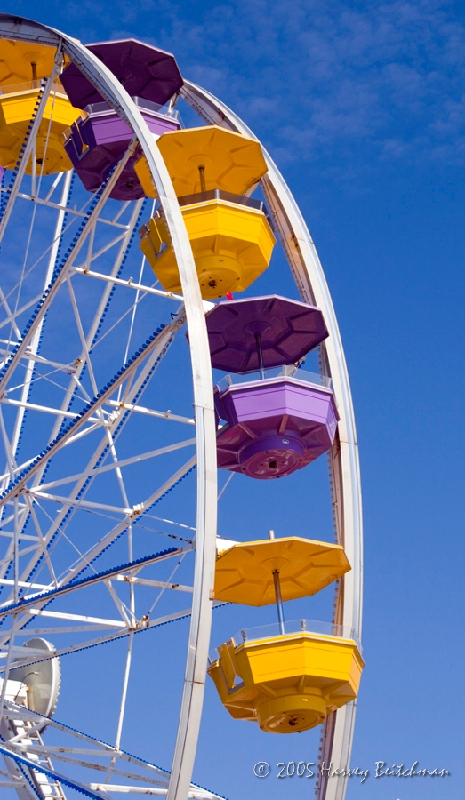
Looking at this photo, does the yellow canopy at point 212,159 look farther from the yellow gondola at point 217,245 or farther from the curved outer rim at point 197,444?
the curved outer rim at point 197,444

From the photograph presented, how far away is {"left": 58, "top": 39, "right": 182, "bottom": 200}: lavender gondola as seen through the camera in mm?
16156

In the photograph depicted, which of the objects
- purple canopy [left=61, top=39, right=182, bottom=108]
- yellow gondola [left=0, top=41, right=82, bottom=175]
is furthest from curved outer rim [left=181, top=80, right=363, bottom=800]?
yellow gondola [left=0, top=41, right=82, bottom=175]

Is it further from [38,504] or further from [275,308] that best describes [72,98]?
[38,504]

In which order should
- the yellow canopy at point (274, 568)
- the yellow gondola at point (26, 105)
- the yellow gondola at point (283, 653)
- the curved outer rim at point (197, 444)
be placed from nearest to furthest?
the curved outer rim at point (197, 444) < the yellow gondola at point (283, 653) < the yellow canopy at point (274, 568) < the yellow gondola at point (26, 105)

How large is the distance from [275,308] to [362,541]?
2.72 meters

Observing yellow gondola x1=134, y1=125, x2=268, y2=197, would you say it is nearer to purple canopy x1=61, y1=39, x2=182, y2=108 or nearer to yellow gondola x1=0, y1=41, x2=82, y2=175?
purple canopy x1=61, y1=39, x2=182, y2=108

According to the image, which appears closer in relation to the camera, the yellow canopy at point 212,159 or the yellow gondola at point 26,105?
the yellow canopy at point 212,159

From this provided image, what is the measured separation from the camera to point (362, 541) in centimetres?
1463

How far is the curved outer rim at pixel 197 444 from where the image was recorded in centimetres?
1048

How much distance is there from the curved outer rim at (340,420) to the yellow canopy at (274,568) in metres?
0.39

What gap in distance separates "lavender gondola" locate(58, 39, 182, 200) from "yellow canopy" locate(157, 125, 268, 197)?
0.49 meters

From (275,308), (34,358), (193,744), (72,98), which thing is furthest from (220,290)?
(193,744)

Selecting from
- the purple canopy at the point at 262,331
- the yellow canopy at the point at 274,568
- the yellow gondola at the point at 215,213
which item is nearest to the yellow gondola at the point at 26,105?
the yellow gondola at the point at 215,213

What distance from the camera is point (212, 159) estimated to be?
15875mm
